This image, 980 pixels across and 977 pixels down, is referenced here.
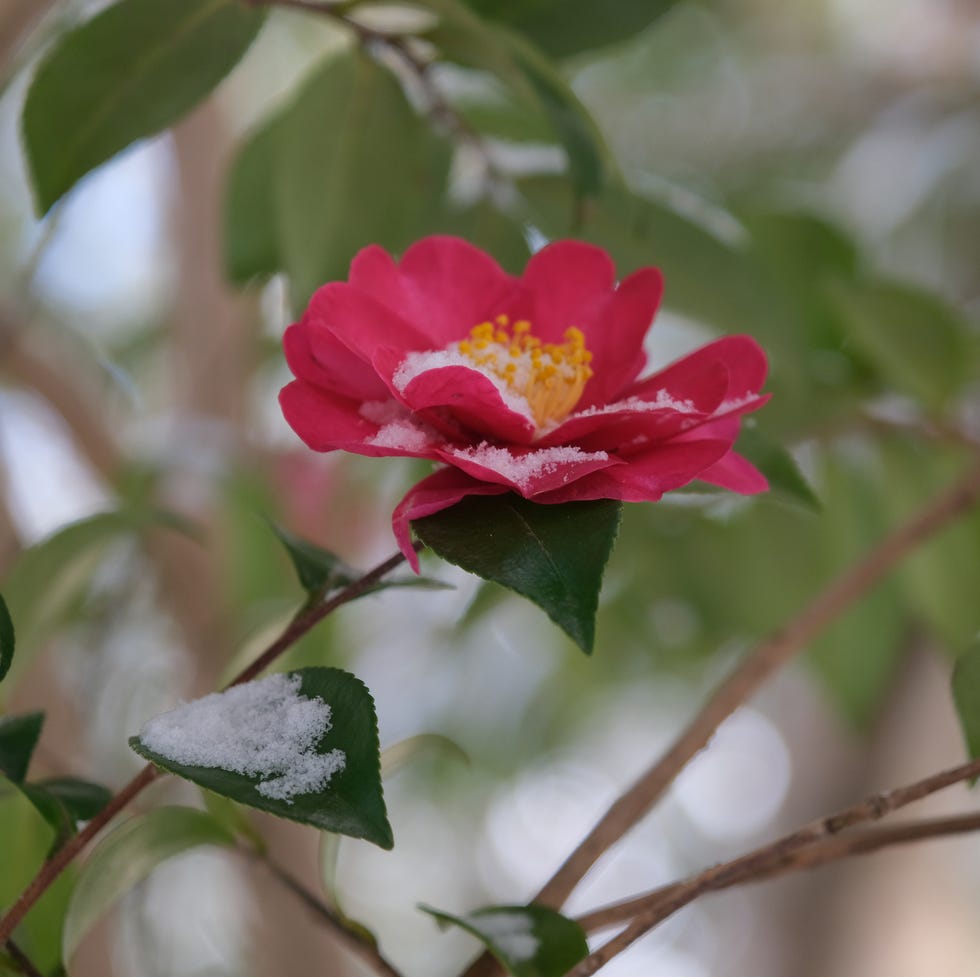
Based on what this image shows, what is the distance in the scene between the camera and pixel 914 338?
0.56m

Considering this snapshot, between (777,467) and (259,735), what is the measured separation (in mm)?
201

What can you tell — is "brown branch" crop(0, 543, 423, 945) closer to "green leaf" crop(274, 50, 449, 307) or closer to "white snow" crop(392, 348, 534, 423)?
"white snow" crop(392, 348, 534, 423)

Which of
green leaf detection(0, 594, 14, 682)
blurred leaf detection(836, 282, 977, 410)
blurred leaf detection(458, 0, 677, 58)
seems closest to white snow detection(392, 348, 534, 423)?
green leaf detection(0, 594, 14, 682)

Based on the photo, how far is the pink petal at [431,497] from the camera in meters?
0.25

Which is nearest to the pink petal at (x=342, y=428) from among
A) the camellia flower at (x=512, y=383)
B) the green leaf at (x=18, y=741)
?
the camellia flower at (x=512, y=383)

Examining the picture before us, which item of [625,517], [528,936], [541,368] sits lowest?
[625,517]

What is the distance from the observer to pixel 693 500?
0.60 m

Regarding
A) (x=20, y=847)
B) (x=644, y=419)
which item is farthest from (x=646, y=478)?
(x=20, y=847)

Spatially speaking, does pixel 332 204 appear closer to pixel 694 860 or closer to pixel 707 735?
pixel 707 735

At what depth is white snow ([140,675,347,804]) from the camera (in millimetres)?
219

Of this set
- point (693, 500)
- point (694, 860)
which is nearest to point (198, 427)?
point (693, 500)

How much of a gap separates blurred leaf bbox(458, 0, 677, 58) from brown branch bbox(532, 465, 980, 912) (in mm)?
246

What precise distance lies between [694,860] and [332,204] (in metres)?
1.22

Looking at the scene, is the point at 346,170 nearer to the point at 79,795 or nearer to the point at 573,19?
the point at 573,19
